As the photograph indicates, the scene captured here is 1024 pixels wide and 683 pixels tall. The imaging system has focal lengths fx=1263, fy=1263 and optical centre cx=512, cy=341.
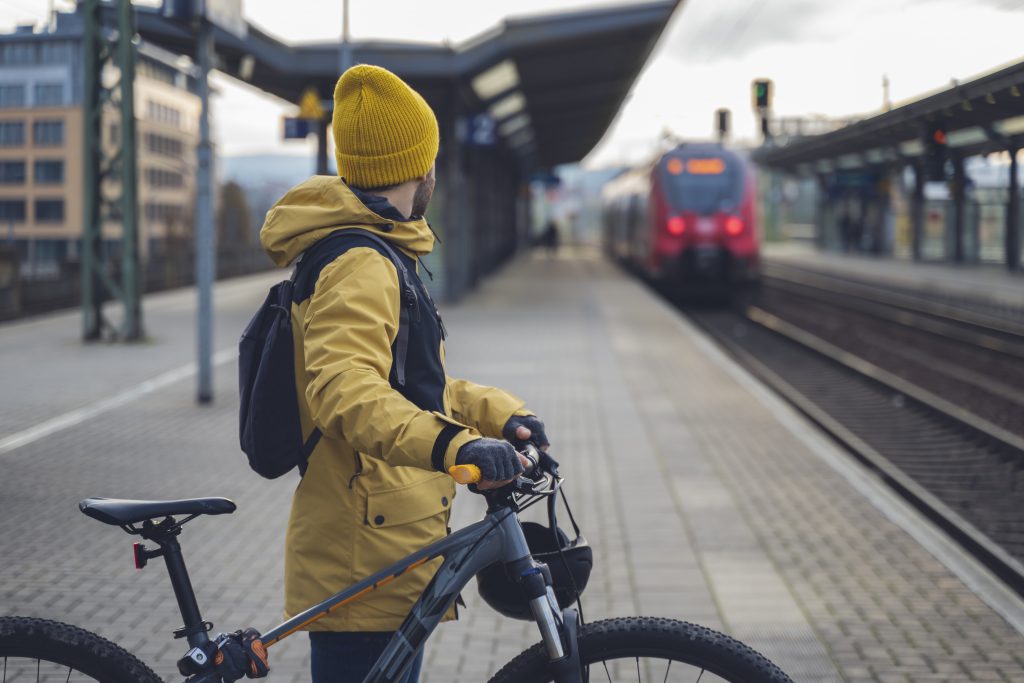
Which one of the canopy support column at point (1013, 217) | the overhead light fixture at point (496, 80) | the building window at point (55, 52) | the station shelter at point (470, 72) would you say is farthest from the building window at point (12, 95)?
the canopy support column at point (1013, 217)

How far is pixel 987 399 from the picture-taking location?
1230cm

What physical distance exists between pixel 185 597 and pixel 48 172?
42.8ft

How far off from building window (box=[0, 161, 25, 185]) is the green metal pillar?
1.64 m

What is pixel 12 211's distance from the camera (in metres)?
13.6

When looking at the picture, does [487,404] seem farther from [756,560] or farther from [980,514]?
[980,514]

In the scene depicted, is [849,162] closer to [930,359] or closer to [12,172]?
[930,359]

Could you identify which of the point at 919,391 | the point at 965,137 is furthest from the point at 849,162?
the point at 919,391

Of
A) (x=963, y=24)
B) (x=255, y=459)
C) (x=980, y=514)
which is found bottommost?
(x=980, y=514)

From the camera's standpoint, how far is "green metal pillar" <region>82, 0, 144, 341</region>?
14938 millimetres

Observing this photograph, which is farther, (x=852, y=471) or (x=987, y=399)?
(x=987, y=399)

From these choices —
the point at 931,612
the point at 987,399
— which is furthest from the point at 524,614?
the point at 987,399

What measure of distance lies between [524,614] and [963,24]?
9.53 m

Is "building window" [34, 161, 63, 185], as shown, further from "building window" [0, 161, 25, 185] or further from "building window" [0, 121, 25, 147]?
"building window" [0, 121, 25, 147]

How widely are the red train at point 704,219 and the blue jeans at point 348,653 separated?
2222cm
